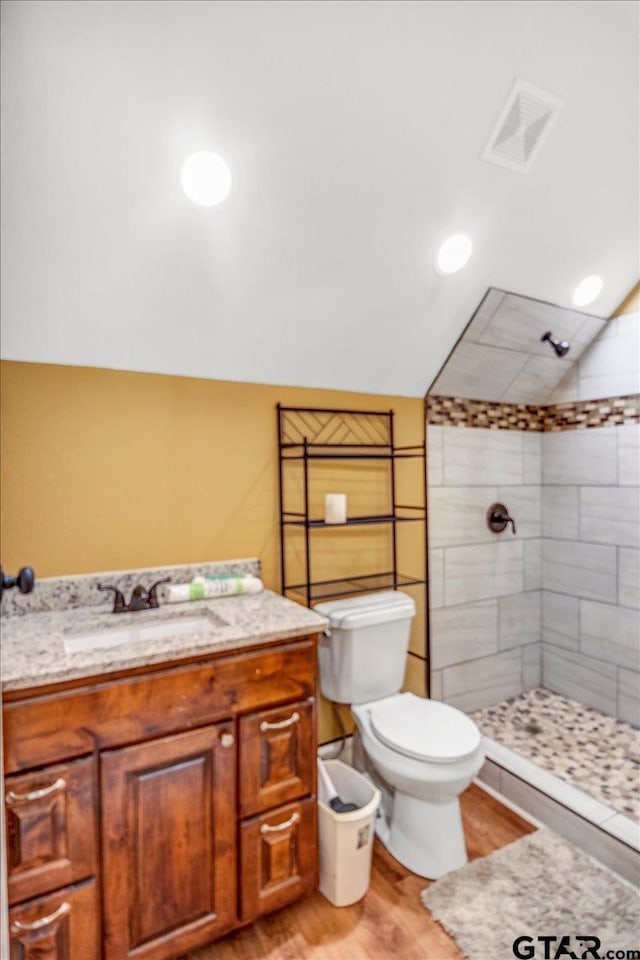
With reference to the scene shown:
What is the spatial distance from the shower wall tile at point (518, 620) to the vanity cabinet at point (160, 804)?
167 cm

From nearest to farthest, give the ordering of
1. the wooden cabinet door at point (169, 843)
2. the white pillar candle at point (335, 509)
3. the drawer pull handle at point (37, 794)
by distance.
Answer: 1. the drawer pull handle at point (37, 794)
2. the wooden cabinet door at point (169, 843)
3. the white pillar candle at point (335, 509)

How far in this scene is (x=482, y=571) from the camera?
112 inches

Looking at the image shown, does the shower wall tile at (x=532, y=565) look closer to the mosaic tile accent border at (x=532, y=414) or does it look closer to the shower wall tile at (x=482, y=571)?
the shower wall tile at (x=482, y=571)

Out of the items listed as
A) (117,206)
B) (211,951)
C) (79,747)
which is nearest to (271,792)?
(211,951)

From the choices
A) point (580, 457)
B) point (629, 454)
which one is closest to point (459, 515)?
point (580, 457)

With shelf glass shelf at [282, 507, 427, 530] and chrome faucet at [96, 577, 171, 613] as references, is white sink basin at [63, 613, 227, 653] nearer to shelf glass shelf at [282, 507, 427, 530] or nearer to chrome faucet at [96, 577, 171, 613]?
chrome faucet at [96, 577, 171, 613]

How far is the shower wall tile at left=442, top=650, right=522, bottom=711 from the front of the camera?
2736 millimetres

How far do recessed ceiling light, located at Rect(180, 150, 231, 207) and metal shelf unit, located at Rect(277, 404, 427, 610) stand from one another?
857mm

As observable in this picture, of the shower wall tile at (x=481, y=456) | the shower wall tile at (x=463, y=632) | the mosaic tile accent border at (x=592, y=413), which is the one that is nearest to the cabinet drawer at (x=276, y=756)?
the shower wall tile at (x=463, y=632)

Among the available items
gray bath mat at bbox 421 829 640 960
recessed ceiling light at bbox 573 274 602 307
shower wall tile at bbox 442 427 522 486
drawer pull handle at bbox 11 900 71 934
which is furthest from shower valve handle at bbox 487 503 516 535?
drawer pull handle at bbox 11 900 71 934

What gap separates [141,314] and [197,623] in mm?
1088

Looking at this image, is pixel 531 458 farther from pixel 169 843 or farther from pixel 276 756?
pixel 169 843

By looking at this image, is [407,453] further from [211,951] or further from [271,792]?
[211,951]

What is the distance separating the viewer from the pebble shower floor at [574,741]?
84.2 inches
